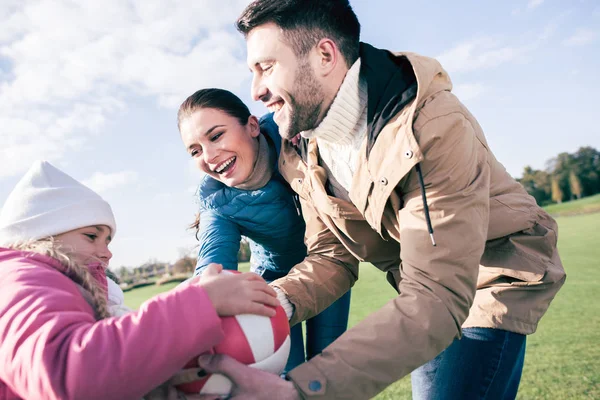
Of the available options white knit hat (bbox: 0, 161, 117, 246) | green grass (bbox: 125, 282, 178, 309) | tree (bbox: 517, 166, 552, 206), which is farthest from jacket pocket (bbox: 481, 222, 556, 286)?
tree (bbox: 517, 166, 552, 206)

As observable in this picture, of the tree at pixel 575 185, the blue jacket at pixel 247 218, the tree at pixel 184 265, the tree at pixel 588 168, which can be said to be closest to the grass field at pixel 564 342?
the blue jacket at pixel 247 218

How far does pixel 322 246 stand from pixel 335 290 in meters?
0.25

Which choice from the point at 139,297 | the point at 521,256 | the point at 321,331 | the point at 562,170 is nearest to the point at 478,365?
the point at 521,256

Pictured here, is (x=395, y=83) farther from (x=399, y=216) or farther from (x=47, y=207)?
(x=47, y=207)

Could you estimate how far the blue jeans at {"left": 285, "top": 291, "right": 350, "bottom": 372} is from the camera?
326cm

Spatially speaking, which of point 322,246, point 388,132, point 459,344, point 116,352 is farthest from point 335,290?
point 116,352

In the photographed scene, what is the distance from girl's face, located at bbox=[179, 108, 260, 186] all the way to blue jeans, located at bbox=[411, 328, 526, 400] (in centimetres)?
155

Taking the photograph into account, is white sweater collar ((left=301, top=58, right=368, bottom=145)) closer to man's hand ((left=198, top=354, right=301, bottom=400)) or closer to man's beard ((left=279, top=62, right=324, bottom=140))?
man's beard ((left=279, top=62, right=324, bottom=140))

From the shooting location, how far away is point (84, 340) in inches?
49.2

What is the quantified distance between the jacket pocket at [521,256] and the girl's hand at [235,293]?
1.03 meters

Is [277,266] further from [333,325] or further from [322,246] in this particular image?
[322,246]

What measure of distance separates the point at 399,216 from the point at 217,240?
1363mm

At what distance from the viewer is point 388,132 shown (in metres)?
1.91

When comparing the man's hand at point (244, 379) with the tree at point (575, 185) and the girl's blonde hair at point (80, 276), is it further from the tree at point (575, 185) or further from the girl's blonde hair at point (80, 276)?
the tree at point (575, 185)
